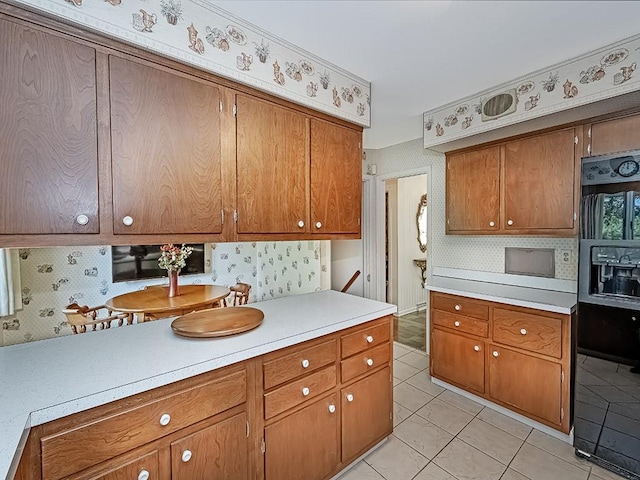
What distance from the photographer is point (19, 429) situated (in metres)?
0.82

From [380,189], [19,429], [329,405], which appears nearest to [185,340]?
[19,429]

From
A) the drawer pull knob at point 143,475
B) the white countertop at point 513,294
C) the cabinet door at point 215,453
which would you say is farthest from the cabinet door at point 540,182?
the drawer pull knob at point 143,475

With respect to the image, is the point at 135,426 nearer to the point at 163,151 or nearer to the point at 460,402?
the point at 163,151

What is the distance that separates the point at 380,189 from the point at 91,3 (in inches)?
133

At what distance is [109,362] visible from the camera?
1.21m

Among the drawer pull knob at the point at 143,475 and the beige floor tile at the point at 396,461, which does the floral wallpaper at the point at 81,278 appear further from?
the beige floor tile at the point at 396,461

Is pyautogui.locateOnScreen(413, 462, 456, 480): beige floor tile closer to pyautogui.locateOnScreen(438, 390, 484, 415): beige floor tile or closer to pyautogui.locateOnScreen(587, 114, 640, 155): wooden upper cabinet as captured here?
pyautogui.locateOnScreen(438, 390, 484, 415): beige floor tile

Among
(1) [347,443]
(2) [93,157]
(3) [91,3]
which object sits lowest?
(1) [347,443]

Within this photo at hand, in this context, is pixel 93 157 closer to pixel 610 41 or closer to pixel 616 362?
pixel 610 41

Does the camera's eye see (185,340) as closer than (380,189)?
Yes

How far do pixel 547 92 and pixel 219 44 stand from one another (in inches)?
82.8

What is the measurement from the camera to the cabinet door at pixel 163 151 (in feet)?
4.05

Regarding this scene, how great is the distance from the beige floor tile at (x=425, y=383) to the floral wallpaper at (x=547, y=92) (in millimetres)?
2317

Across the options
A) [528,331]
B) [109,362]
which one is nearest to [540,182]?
[528,331]
